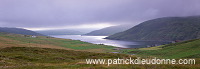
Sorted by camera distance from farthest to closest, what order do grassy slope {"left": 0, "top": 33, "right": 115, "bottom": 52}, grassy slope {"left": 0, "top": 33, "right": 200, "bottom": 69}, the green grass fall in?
grassy slope {"left": 0, "top": 33, "right": 115, "bottom": 52} → the green grass → grassy slope {"left": 0, "top": 33, "right": 200, "bottom": 69}

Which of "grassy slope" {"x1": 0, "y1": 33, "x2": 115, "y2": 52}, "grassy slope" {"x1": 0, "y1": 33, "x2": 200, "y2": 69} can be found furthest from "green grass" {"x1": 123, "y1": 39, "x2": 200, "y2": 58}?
"grassy slope" {"x1": 0, "y1": 33, "x2": 115, "y2": 52}

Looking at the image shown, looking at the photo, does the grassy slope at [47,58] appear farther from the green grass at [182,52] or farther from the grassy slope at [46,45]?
the grassy slope at [46,45]

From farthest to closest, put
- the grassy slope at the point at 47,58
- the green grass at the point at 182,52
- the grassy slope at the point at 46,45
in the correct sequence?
1. the grassy slope at the point at 46,45
2. the green grass at the point at 182,52
3. the grassy slope at the point at 47,58

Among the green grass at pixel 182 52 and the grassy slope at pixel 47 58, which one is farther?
the green grass at pixel 182 52

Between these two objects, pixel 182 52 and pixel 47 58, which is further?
pixel 182 52

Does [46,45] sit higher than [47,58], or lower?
lower

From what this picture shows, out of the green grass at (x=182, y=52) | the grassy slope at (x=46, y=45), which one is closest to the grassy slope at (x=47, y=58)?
the green grass at (x=182, y=52)

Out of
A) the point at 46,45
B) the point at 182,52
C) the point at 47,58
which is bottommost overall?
the point at 46,45

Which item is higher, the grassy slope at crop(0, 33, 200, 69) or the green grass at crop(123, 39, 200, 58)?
the grassy slope at crop(0, 33, 200, 69)

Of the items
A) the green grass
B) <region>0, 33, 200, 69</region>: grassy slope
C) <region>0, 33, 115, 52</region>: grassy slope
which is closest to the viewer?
<region>0, 33, 200, 69</region>: grassy slope

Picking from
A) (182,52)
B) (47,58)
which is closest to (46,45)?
(47,58)

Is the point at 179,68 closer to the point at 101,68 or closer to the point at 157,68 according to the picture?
the point at 157,68

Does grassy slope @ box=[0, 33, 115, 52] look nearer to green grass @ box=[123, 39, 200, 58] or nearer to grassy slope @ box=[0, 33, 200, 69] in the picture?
green grass @ box=[123, 39, 200, 58]

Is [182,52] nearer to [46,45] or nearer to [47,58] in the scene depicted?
[47,58]
